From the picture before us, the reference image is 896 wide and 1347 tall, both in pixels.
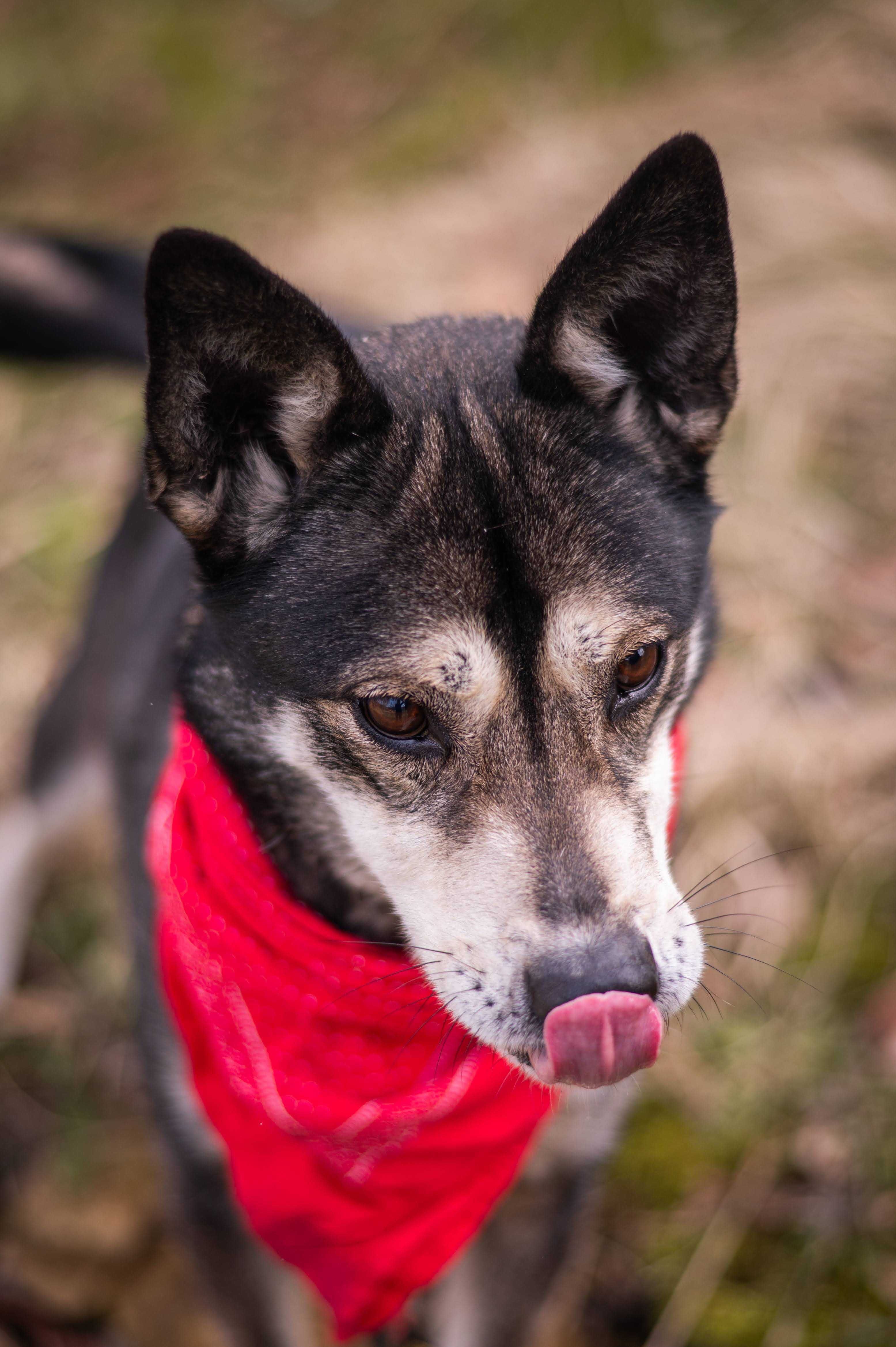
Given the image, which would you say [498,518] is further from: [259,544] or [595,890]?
[595,890]

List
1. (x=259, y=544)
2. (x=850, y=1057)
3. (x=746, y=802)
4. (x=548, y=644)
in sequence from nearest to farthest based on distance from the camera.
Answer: (x=548, y=644), (x=259, y=544), (x=850, y=1057), (x=746, y=802)

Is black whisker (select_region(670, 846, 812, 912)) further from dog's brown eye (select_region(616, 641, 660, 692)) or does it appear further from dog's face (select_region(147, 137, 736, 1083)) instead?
dog's face (select_region(147, 137, 736, 1083))

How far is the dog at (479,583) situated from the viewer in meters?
1.81

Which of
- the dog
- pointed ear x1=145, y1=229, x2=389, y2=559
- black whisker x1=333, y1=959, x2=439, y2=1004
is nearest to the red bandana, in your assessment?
black whisker x1=333, y1=959, x2=439, y2=1004

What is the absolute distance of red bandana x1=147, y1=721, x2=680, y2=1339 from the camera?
7.51ft

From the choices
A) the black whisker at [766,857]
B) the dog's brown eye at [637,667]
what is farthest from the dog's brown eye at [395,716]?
the black whisker at [766,857]

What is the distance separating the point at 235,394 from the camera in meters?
1.99

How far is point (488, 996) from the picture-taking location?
1.82 metres

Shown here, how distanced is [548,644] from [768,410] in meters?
3.58

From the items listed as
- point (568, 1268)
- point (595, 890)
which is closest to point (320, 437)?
point (595, 890)

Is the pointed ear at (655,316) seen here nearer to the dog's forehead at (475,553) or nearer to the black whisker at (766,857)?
the dog's forehead at (475,553)

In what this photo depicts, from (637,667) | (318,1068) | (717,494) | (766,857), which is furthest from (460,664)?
(717,494)

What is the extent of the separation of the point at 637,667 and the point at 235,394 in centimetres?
89

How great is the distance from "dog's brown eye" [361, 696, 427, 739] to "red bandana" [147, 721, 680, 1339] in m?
0.49
